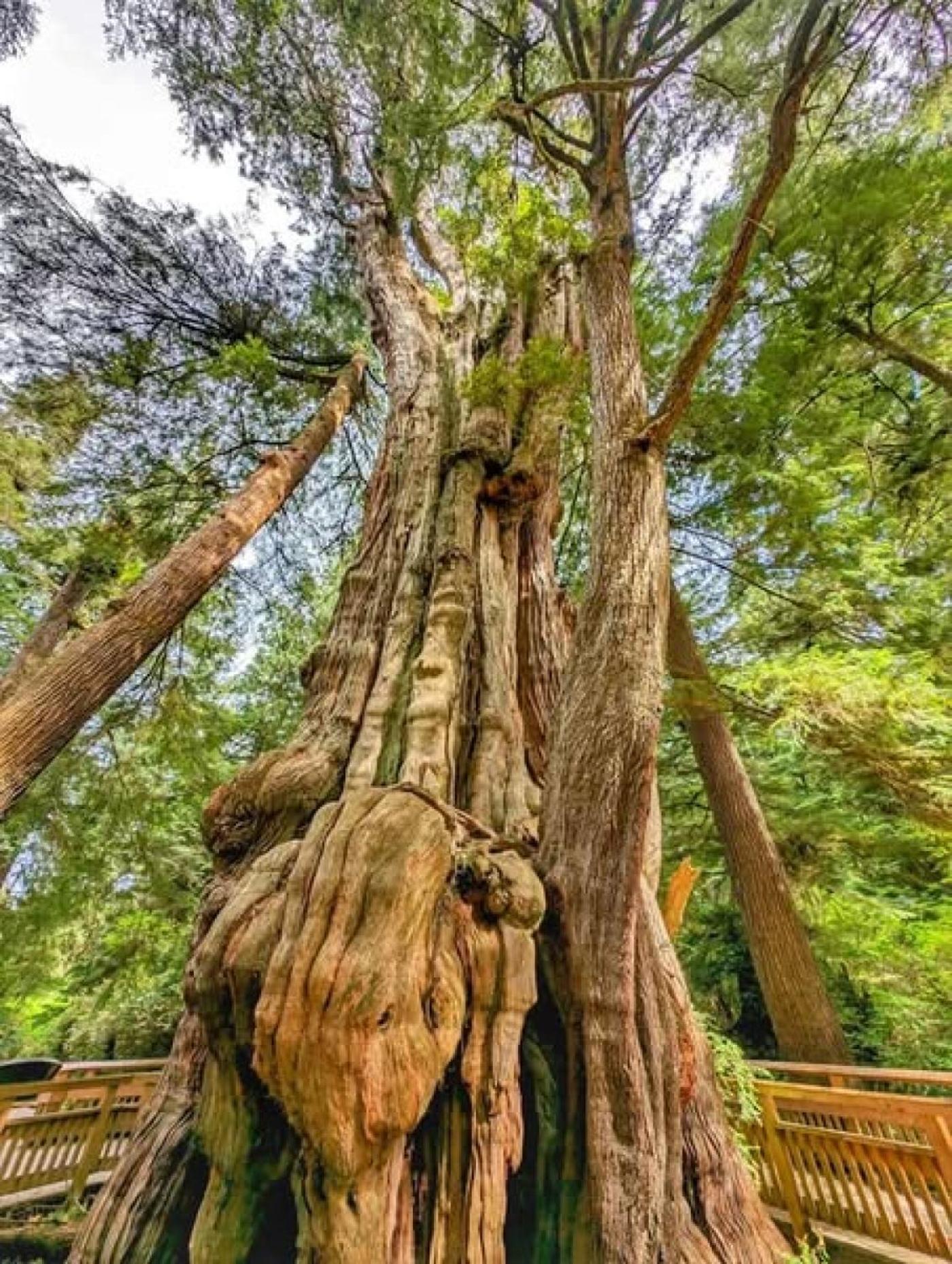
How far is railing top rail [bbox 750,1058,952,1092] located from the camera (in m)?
2.66

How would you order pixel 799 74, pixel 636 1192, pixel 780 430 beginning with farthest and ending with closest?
pixel 780 430 → pixel 799 74 → pixel 636 1192

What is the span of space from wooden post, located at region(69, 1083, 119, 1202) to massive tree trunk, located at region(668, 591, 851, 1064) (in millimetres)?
5132

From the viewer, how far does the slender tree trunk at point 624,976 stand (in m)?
1.25

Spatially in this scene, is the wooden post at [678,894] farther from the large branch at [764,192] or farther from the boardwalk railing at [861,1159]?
the large branch at [764,192]

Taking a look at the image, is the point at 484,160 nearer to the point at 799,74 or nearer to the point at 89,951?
the point at 799,74

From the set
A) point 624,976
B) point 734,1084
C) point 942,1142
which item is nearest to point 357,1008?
point 624,976

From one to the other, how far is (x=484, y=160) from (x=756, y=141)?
8.18ft

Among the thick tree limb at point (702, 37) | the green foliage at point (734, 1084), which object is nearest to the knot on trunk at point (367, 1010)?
the green foliage at point (734, 1084)

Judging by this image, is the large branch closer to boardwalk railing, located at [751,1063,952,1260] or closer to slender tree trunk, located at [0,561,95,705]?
boardwalk railing, located at [751,1063,952,1260]

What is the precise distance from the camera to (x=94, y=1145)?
4.23 meters

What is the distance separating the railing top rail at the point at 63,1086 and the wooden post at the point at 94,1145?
65 millimetres

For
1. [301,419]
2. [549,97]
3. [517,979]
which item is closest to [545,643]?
[517,979]

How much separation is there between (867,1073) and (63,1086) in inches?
203

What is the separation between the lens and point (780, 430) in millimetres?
4777
